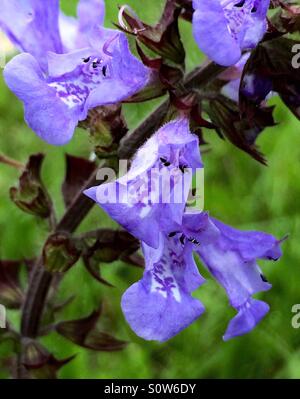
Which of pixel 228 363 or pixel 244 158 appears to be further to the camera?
pixel 244 158

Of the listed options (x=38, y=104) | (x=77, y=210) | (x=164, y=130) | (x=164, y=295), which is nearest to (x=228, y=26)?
(x=164, y=130)

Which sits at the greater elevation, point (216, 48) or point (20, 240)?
point (216, 48)

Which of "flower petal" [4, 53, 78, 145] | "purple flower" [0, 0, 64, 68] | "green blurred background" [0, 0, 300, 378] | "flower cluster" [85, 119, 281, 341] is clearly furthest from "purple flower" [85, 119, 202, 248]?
"green blurred background" [0, 0, 300, 378]

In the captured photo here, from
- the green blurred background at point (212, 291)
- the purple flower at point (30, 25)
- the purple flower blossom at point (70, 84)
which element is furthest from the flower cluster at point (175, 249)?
the green blurred background at point (212, 291)

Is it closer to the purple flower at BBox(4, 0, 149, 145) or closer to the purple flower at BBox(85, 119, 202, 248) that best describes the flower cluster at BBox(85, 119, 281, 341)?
the purple flower at BBox(85, 119, 202, 248)

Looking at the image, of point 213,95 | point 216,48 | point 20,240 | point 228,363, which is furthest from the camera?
point 20,240
